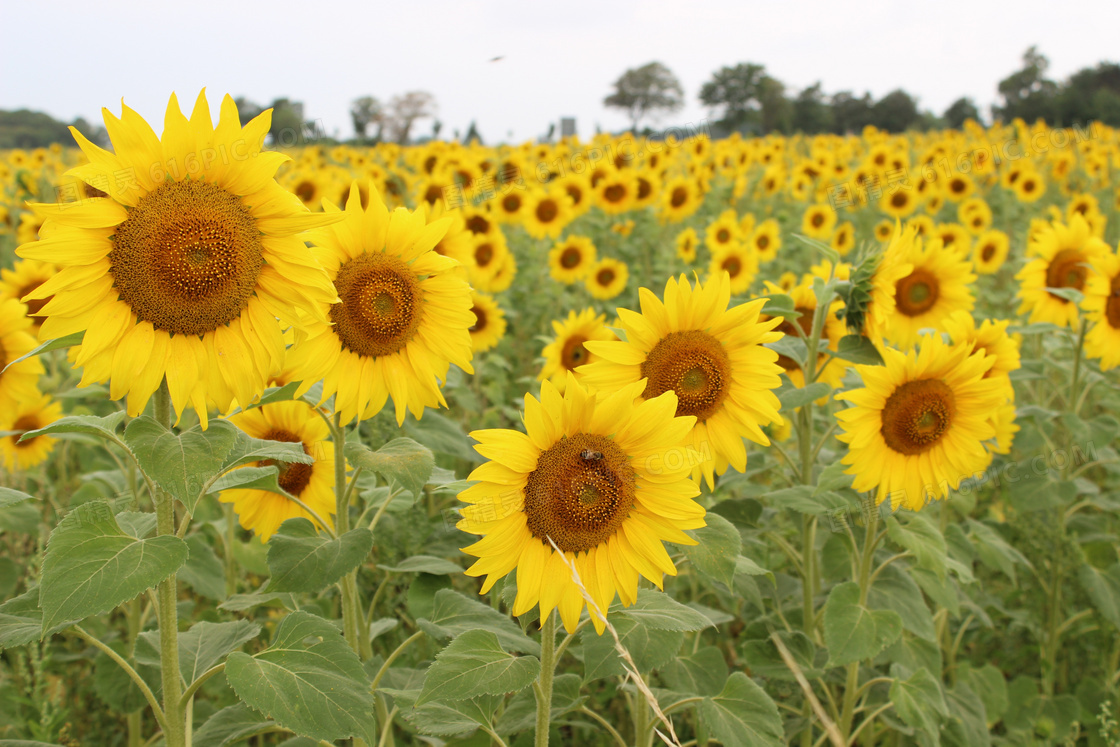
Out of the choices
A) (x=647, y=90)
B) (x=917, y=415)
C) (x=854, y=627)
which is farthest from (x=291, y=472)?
(x=647, y=90)

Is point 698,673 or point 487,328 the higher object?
point 487,328

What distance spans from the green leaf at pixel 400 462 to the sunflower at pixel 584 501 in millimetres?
181

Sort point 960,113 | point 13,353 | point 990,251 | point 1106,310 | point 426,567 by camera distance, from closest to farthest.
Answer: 1. point 426,567
2. point 13,353
3. point 1106,310
4. point 990,251
5. point 960,113

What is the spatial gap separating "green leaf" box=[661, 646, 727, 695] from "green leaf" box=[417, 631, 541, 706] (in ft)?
2.09

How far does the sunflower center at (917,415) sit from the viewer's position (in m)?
2.28

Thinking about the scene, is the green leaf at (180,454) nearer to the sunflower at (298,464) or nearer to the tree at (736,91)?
the sunflower at (298,464)

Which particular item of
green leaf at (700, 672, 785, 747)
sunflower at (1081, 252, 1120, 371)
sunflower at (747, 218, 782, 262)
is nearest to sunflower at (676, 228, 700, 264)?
sunflower at (747, 218, 782, 262)

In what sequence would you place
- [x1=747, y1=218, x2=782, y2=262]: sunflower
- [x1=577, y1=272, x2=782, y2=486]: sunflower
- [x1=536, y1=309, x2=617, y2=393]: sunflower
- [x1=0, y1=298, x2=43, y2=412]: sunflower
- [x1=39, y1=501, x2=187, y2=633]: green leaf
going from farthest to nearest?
1. [x1=747, y1=218, x2=782, y2=262]: sunflower
2. [x1=536, y1=309, x2=617, y2=393]: sunflower
3. [x1=0, y1=298, x2=43, y2=412]: sunflower
4. [x1=577, y1=272, x2=782, y2=486]: sunflower
5. [x1=39, y1=501, x2=187, y2=633]: green leaf

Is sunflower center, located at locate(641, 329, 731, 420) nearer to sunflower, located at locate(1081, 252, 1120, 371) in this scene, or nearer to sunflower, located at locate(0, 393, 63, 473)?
sunflower, located at locate(1081, 252, 1120, 371)

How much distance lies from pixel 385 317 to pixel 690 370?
2.50 ft

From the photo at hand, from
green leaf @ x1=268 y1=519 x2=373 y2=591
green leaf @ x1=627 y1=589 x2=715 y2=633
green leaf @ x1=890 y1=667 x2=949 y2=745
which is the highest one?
green leaf @ x1=268 y1=519 x2=373 y2=591

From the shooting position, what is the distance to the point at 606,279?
269 inches

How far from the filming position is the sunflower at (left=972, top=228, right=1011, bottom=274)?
743 centimetres

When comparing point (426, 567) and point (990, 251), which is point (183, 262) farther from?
point (990, 251)
